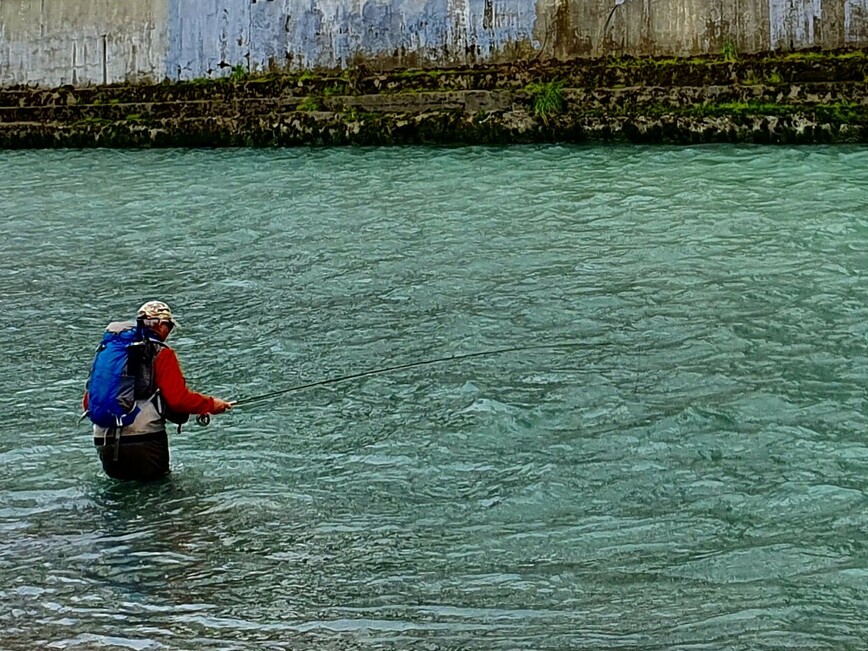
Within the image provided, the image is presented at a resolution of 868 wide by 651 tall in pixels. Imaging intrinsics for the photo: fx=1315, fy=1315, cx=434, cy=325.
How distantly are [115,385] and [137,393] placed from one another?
0.53ft

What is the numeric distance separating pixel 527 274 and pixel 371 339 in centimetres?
250

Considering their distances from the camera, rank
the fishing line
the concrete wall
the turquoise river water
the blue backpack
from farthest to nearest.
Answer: the concrete wall < the fishing line < the blue backpack < the turquoise river water

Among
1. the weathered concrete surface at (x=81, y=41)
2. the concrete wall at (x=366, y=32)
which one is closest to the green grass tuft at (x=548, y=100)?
the concrete wall at (x=366, y=32)

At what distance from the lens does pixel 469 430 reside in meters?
9.54

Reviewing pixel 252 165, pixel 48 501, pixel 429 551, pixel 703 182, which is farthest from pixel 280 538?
pixel 252 165

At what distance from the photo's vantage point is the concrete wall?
21.9 m

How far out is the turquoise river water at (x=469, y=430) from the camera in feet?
22.4

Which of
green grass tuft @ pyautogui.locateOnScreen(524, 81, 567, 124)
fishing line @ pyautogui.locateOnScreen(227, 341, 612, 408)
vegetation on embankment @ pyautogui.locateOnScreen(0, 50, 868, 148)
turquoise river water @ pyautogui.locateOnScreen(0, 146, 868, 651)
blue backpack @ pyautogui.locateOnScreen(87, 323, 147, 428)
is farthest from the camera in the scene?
green grass tuft @ pyautogui.locateOnScreen(524, 81, 567, 124)

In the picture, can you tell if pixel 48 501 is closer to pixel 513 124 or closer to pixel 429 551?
pixel 429 551

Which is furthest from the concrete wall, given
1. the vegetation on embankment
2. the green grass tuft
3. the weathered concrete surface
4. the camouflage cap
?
the camouflage cap

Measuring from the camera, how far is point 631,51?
890 inches

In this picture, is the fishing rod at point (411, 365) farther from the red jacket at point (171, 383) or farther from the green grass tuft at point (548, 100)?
the green grass tuft at point (548, 100)

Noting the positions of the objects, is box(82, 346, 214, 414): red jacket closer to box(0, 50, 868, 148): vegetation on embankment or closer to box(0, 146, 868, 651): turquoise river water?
box(0, 146, 868, 651): turquoise river water

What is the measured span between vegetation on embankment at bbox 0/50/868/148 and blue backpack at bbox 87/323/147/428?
14.7 metres
